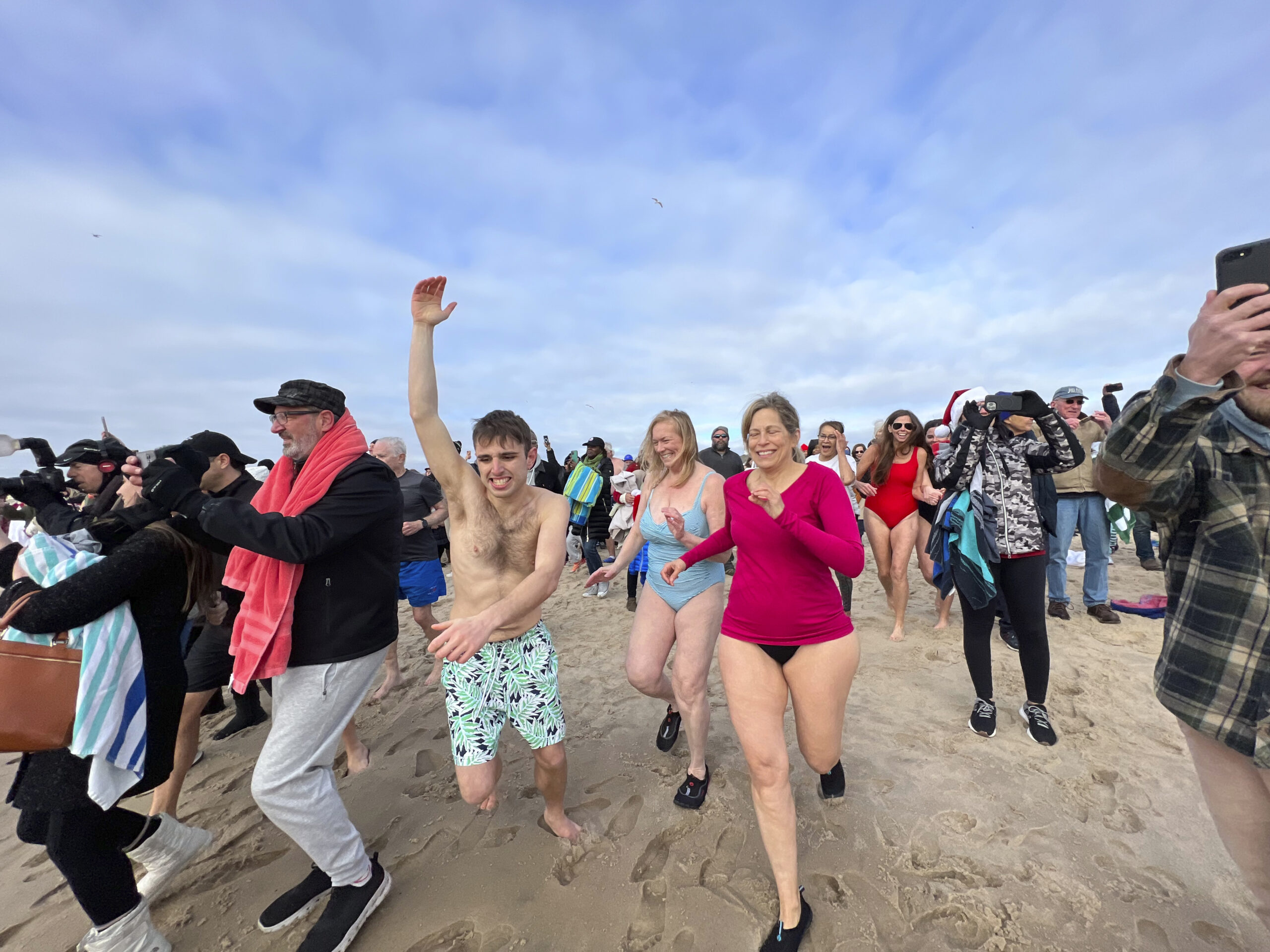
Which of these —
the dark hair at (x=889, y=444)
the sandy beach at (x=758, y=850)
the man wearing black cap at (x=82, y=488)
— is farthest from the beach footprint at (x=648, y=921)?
the dark hair at (x=889, y=444)

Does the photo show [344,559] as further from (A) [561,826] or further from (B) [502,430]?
(A) [561,826]

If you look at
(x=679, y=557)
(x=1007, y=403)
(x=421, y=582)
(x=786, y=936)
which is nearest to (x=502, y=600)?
(x=679, y=557)

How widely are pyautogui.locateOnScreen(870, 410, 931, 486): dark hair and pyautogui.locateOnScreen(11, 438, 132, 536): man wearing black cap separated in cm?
575

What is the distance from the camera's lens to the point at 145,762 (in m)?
2.14

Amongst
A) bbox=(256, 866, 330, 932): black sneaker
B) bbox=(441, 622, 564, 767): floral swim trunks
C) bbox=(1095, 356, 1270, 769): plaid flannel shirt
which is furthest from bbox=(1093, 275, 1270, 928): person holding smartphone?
bbox=(256, 866, 330, 932): black sneaker

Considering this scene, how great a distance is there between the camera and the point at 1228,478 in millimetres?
1474

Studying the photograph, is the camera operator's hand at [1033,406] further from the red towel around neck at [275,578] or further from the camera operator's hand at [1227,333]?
the red towel around neck at [275,578]

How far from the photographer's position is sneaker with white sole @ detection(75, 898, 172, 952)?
6.76 feet

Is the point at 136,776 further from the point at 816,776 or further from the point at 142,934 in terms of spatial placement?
the point at 816,776

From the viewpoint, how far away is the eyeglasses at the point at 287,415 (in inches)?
100

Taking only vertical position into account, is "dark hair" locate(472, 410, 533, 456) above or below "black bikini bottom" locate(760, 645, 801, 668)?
above

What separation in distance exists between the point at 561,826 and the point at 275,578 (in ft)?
6.47

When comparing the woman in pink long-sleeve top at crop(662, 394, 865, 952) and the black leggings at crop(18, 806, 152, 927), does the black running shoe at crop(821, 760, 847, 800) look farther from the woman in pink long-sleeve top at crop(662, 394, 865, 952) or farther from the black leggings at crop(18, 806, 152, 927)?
the black leggings at crop(18, 806, 152, 927)

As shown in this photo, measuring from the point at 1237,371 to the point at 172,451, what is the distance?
3862mm
